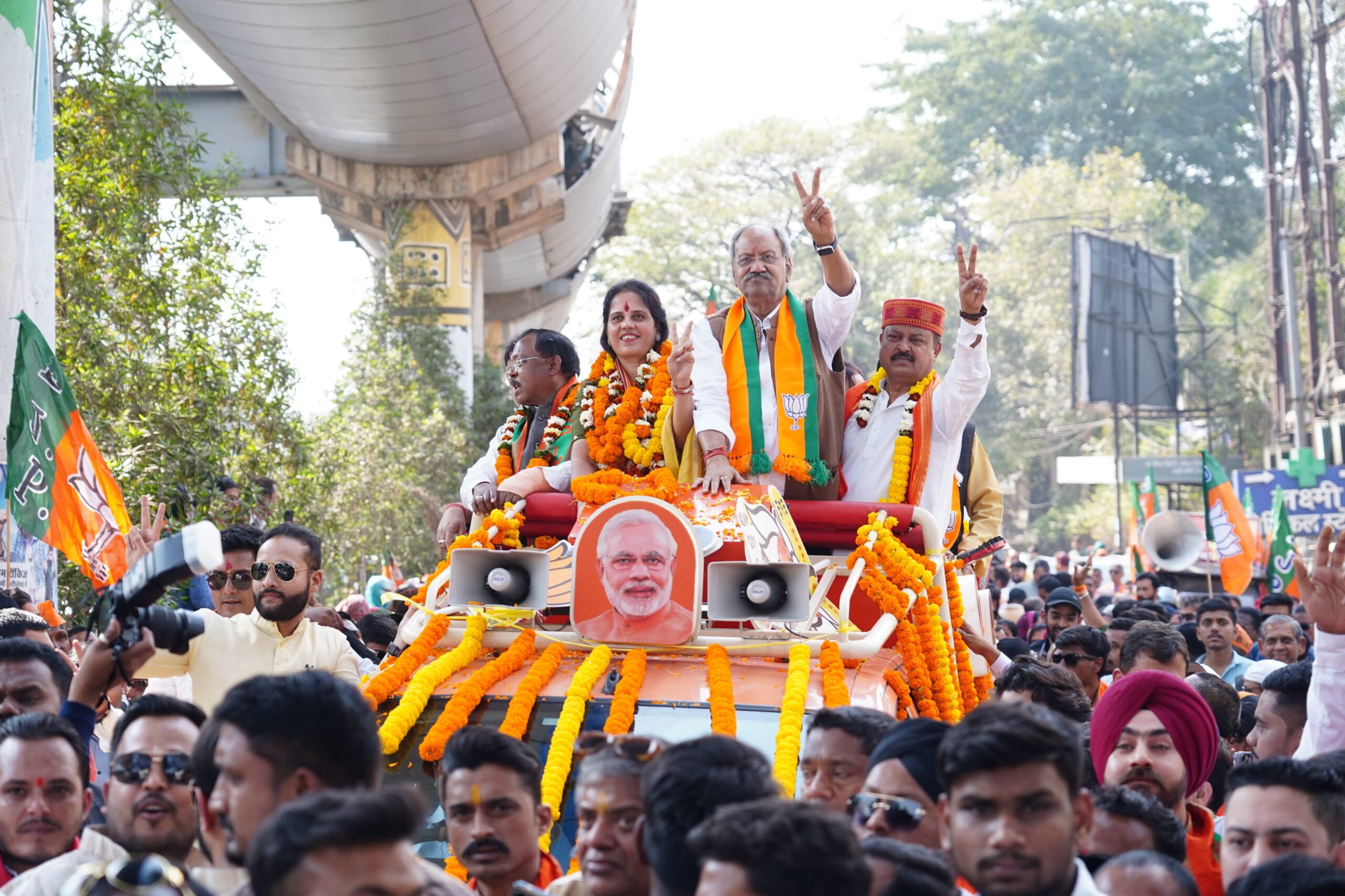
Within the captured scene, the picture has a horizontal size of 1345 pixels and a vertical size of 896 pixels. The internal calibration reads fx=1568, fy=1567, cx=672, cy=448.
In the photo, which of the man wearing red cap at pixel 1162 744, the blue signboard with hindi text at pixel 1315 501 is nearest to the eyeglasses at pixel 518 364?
the man wearing red cap at pixel 1162 744

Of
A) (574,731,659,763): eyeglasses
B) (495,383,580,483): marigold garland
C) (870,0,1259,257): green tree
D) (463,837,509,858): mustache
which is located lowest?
(463,837,509,858): mustache

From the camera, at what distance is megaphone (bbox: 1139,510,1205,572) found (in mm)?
14852

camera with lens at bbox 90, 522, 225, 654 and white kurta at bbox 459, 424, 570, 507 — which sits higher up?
white kurta at bbox 459, 424, 570, 507

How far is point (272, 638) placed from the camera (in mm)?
5859

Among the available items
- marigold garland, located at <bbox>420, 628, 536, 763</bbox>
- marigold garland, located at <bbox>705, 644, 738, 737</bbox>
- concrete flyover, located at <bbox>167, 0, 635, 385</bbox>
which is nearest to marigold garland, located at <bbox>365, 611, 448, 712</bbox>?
marigold garland, located at <bbox>420, 628, 536, 763</bbox>

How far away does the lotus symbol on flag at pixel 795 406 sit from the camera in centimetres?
711

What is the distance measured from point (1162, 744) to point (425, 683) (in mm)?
2508

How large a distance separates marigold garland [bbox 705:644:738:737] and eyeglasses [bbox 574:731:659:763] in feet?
4.24

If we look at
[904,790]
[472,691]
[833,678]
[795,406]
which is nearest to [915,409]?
[795,406]

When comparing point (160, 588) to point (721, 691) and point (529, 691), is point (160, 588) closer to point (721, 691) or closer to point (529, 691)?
point (529, 691)

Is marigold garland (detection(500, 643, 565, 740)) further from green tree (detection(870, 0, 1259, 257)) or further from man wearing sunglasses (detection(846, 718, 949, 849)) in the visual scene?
green tree (detection(870, 0, 1259, 257))

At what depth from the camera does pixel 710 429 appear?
267 inches

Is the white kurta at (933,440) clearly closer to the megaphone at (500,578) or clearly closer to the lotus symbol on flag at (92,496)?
the megaphone at (500,578)

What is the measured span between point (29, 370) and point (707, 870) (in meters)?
6.60
